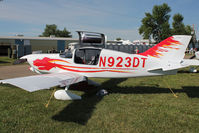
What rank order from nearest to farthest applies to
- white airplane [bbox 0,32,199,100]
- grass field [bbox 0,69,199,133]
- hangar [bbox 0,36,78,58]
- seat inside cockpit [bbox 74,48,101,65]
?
grass field [bbox 0,69,199,133], white airplane [bbox 0,32,199,100], seat inside cockpit [bbox 74,48,101,65], hangar [bbox 0,36,78,58]

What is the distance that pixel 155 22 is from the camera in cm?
5588

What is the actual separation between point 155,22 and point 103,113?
188 ft

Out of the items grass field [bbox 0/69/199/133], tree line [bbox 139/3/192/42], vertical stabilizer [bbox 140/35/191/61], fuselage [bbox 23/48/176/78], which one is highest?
tree line [bbox 139/3/192/42]

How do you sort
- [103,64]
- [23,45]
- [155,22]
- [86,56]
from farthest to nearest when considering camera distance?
[155,22]
[23,45]
[86,56]
[103,64]

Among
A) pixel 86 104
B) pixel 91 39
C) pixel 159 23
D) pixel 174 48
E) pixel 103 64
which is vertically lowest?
pixel 86 104

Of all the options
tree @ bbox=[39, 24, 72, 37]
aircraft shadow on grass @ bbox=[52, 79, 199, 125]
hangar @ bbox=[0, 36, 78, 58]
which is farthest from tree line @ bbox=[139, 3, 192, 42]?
tree @ bbox=[39, 24, 72, 37]

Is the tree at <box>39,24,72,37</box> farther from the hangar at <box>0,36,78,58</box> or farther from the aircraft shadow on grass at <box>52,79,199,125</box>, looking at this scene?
the aircraft shadow on grass at <box>52,79,199,125</box>

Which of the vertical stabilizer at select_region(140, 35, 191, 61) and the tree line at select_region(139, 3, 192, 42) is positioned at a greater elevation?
the tree line at select_region(139, 3, 192, 42)

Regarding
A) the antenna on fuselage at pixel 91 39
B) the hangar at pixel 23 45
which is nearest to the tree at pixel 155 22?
the hangar at pixel 23 45

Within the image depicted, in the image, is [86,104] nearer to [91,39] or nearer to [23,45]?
[91,39]

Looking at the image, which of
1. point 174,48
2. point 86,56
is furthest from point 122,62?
point 174,48

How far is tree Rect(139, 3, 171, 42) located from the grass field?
2057 inches

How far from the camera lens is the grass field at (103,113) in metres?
3.73

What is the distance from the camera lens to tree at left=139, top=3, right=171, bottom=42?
5509 cm
